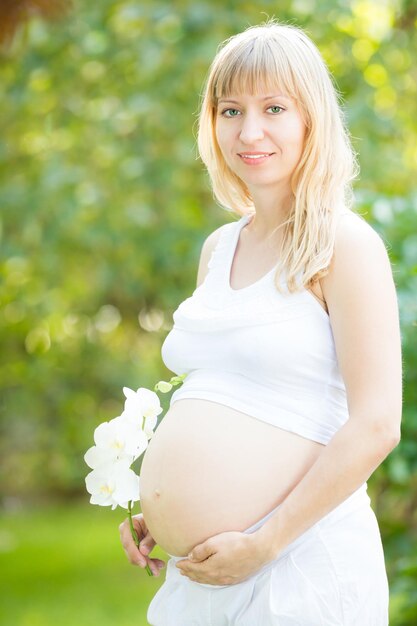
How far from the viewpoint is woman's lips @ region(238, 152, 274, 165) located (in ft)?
6.70

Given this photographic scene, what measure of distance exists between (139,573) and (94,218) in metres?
3.10

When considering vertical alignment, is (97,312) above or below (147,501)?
above

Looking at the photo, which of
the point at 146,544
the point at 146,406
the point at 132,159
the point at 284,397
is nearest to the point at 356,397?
the point at 284,397

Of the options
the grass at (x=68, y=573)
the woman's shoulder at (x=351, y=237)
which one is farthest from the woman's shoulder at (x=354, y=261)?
the grass at (x=68, y=573)

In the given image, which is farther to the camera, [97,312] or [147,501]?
[97,312]

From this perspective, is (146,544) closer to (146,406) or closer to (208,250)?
(146,406)

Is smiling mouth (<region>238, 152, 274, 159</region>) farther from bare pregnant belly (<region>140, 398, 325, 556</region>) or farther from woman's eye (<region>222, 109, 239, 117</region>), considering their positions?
bare pregnant belly (<region>140, 398, 325, 556</region>)

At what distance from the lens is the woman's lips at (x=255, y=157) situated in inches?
80.4

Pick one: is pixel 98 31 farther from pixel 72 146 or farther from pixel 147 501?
pixel 147 501

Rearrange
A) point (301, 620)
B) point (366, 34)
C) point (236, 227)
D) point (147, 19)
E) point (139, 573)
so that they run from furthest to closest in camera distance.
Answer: point (139, 573) < point (366, 34) < point (147, 19) < point (236, 227) < point (301, 620)

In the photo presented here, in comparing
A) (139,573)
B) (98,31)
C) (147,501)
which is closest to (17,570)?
(139,573)

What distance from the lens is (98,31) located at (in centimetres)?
495

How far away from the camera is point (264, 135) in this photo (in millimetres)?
2029

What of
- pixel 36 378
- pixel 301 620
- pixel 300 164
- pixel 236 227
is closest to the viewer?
pixel 301 620
